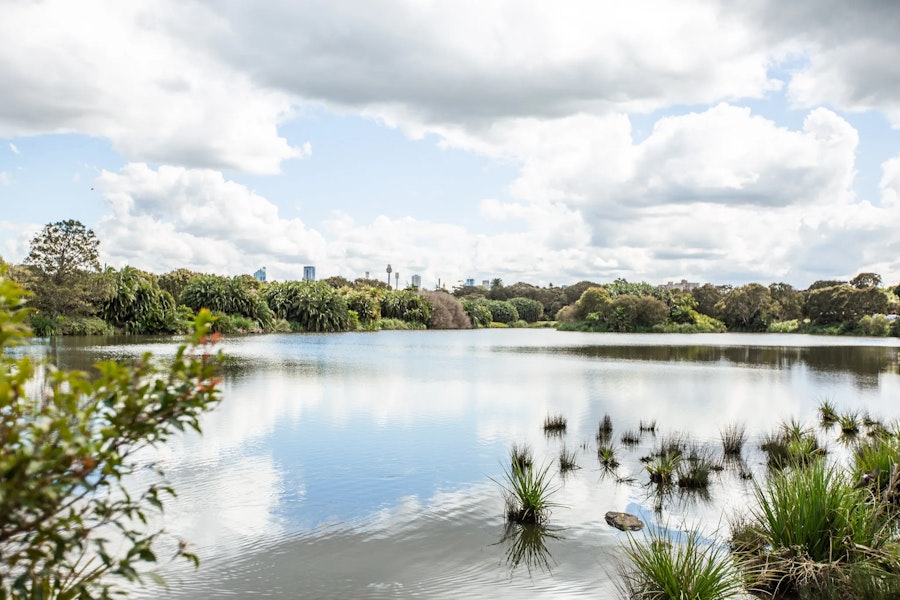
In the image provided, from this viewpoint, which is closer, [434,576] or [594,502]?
[434,576]

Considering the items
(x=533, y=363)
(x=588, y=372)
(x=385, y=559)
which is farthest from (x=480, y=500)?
(x=533, y=363)

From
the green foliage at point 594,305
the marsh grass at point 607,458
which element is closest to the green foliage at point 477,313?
the green foliage at point 594,305

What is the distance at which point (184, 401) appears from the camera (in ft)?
8.34

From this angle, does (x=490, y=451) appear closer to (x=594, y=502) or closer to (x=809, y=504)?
(x=594, y=502)

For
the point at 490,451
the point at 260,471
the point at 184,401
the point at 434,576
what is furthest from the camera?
the point at 490,451

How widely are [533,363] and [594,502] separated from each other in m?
21.6

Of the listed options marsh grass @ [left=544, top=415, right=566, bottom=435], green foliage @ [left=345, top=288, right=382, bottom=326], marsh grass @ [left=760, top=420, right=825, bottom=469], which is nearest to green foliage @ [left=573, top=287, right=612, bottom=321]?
green foliage @ [left=345, top=288, right=382, bottom=326]

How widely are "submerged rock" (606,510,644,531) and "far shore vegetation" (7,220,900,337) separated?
36.9m

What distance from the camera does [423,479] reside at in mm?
9547

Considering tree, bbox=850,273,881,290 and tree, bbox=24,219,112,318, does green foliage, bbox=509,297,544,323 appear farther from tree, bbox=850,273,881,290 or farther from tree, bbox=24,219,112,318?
tree, bbox=24,219,112,318

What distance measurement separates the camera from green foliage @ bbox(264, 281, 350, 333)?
202ft

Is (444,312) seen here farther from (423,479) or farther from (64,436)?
(64,436)

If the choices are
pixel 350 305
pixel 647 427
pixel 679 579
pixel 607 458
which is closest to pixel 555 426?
pixel 647 427

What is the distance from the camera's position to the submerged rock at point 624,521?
24.3ft
